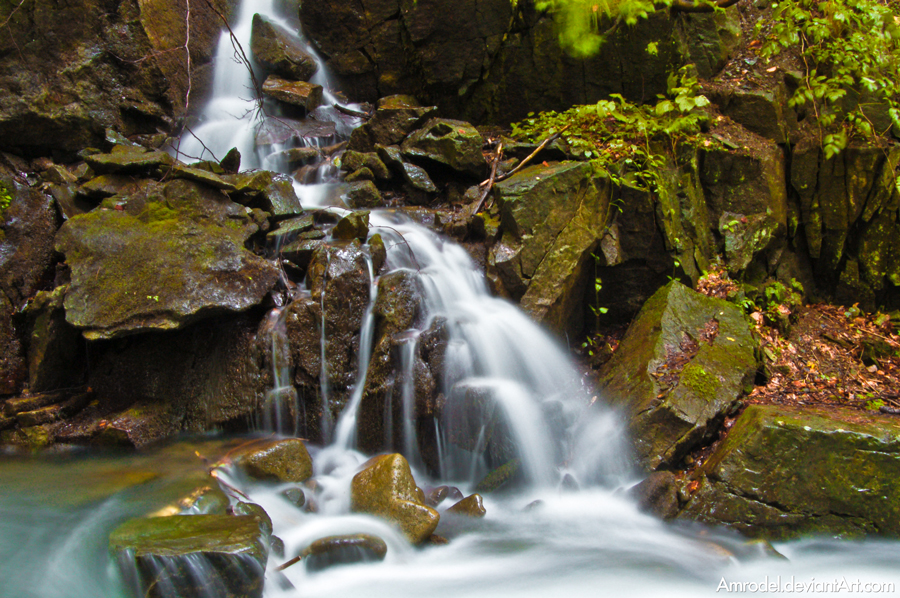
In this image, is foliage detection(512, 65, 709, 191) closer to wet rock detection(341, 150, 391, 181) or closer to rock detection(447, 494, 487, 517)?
wet rock detection(341, 150, 391, 181)

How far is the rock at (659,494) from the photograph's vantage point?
3723 mm

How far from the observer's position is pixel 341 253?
5035mm

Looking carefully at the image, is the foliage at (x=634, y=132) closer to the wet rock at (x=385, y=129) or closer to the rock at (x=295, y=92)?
the wet rock at (x=385, y=129)

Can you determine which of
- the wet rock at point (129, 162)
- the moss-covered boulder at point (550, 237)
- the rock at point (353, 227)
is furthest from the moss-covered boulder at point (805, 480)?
the wet rock at point (129, 162)

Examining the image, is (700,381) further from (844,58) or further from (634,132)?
(844,58)

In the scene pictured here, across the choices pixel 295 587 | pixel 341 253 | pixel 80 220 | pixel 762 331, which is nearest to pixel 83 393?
pixel 80 220

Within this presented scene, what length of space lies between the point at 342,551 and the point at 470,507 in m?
1.13

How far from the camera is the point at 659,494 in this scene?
3.80 m

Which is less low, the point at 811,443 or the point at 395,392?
the point at 395,392

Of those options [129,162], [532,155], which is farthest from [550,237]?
[129,162]

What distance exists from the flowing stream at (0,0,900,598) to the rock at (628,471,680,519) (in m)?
0.08

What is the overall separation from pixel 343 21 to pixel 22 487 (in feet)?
29.5

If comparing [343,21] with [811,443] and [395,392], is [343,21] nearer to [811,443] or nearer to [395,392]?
[395,392]

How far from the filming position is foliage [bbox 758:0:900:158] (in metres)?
5.46
